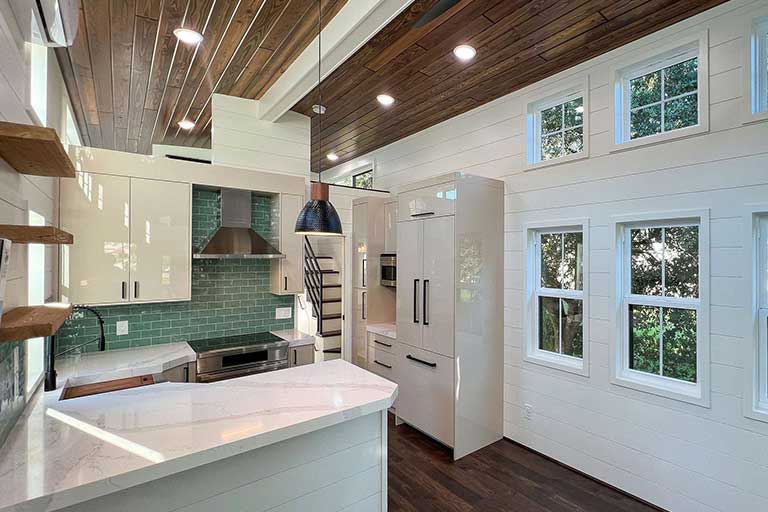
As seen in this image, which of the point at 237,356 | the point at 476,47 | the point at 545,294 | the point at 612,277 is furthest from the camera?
the point at 545,294

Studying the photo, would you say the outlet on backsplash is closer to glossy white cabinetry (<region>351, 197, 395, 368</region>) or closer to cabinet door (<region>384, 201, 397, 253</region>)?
glossy white cabinetry (<region>351, 197, 395, 368</region>)

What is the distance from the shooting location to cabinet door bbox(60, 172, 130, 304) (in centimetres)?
272

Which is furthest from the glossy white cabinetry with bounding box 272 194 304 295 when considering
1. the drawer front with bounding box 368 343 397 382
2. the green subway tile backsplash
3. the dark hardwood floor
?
the dark hardwood floor

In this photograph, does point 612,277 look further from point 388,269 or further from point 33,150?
point 33,150

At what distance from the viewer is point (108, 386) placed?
96.7 inches

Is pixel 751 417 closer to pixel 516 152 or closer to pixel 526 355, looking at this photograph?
pixel 526 355

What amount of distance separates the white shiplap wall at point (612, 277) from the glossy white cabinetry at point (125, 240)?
9.70 feet

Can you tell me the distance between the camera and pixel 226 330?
11.9 ft

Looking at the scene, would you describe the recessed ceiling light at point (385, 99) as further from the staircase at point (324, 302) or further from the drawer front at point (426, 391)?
the drawer front at point (426, 391)

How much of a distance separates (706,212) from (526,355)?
1.74m

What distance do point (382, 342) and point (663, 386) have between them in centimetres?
249

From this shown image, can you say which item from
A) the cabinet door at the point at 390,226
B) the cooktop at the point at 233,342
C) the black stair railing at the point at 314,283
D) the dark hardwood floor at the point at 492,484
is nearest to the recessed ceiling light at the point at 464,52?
the cabinet door at the point at 390,226

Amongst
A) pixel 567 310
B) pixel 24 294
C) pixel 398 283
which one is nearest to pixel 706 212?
pixel 567 310

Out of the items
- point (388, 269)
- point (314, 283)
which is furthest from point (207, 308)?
point (388, 269)
